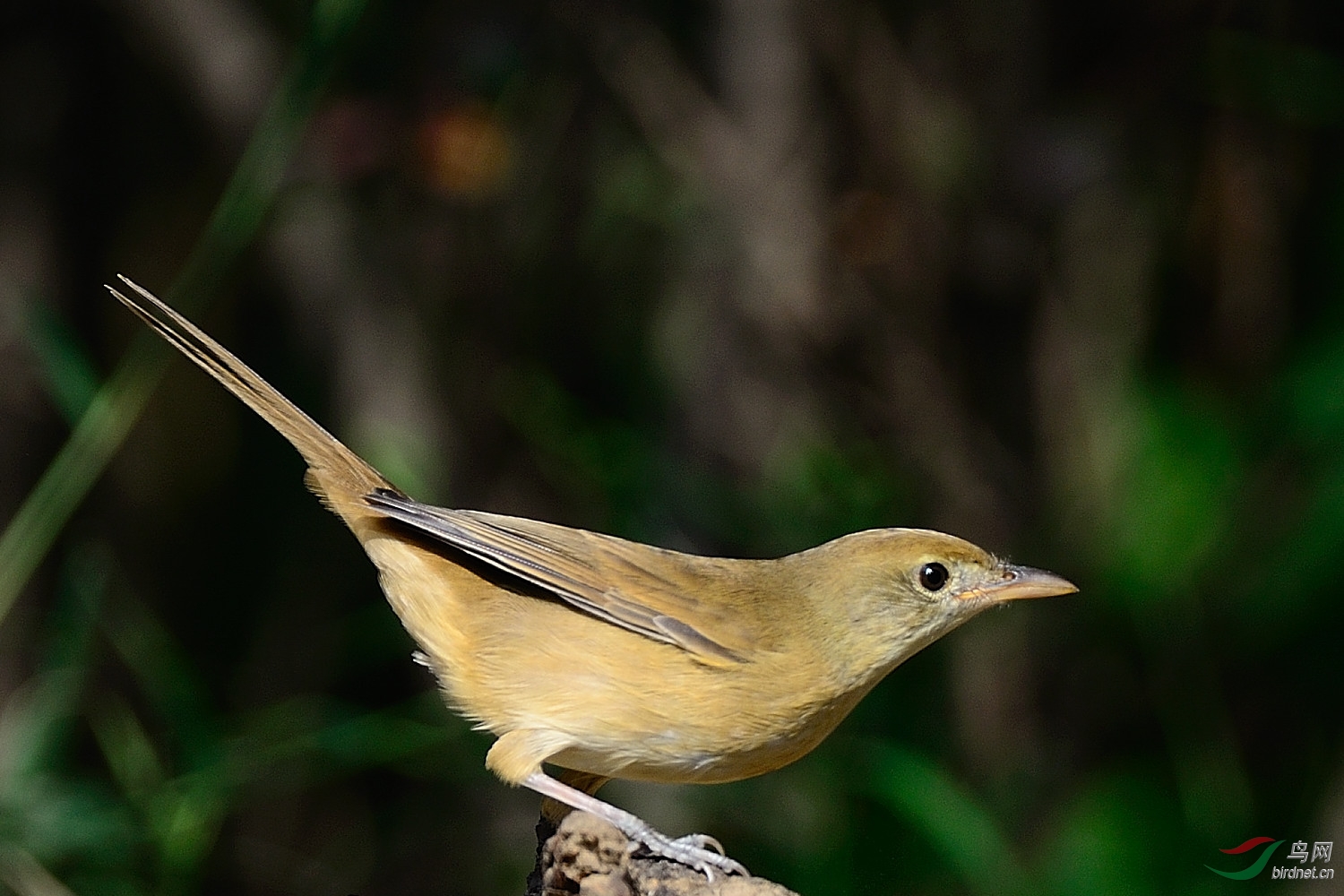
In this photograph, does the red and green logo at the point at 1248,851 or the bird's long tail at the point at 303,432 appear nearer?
the bird's long tail at the point at 303,432

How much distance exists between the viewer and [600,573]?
3.85 metres

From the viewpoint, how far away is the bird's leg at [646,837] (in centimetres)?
324

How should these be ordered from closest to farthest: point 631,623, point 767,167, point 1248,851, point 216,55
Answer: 1. point 631,623
2. point 1248,851
3. point 216,55
4. point 767,167

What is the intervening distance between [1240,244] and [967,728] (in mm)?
2532

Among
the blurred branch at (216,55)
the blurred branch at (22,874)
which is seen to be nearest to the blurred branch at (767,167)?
the blurred branch at (216,55)

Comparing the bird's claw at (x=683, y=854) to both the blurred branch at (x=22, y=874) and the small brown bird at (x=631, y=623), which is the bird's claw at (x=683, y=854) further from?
the blurred branch at (x=22, y=874)

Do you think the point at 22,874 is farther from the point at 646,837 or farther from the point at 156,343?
the point at 646,837

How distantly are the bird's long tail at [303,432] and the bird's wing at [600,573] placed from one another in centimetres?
12

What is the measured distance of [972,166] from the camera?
646 centimetres

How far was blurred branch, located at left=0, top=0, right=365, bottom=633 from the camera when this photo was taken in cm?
359

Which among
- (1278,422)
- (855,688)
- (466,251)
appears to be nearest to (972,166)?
(1278,422)

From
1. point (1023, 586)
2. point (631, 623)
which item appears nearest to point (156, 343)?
point (631, 623)

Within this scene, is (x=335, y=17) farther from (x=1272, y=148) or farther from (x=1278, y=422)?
(x=1272, y=148)

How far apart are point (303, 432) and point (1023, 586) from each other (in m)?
1.96
